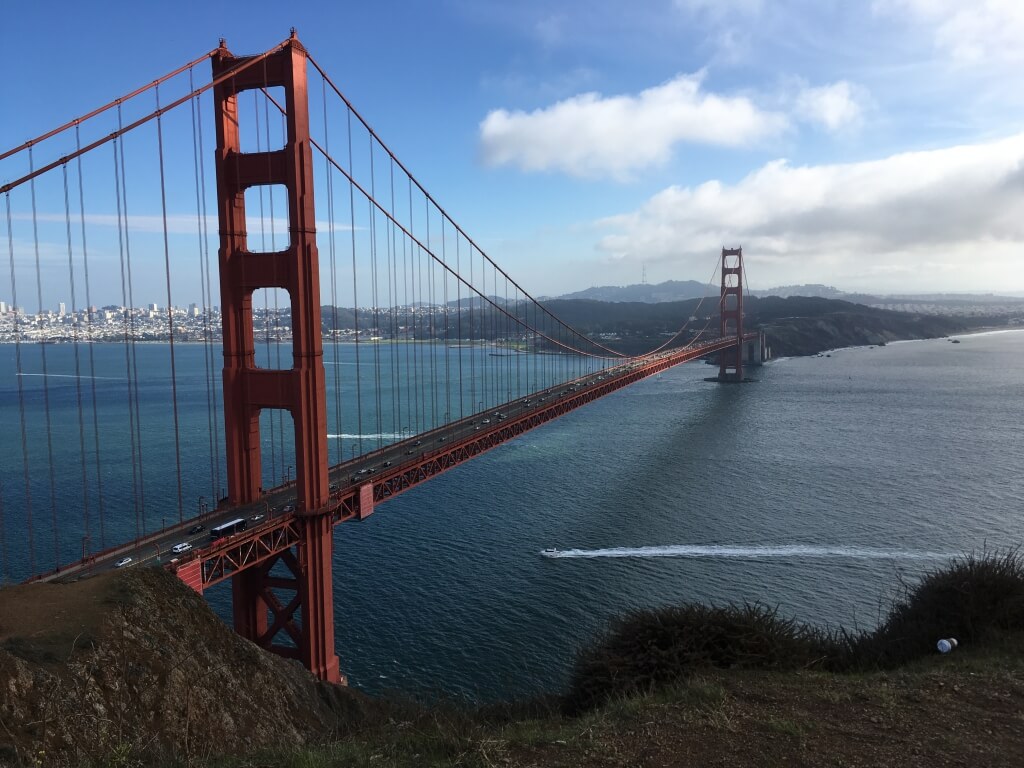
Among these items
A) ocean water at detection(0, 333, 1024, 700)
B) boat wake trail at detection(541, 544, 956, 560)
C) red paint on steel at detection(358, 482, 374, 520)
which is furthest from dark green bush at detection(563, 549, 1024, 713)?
boat wake trail at detection(541, 544, 956, 560)

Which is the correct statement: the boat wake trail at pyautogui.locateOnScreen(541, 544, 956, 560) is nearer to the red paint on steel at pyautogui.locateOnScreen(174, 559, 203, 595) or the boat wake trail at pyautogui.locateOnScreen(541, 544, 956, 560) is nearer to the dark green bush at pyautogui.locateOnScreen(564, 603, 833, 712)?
the dark green bush at pyautogui.locateOnScreen(564, 603, 833, 712)

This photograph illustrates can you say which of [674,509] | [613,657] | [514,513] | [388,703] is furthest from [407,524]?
[613,657]

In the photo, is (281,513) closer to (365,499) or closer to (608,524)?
(365,499)

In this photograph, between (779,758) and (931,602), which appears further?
(931,602)

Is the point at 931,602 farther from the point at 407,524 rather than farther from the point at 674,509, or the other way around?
the point at 407,524

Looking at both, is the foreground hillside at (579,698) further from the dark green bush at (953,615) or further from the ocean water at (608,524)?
the ocean water at (608,524)

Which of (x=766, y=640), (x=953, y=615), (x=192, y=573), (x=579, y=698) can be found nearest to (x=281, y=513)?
(x=192, y=573)
